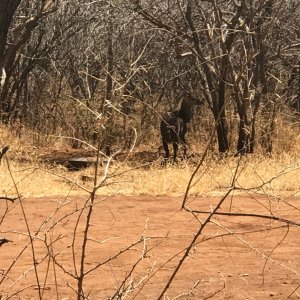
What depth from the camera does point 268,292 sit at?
525cm

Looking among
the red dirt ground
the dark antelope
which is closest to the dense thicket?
the dark antelope

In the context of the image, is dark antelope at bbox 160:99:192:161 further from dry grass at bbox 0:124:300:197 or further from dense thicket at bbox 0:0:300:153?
dry grass at bbox 0:124:300:197

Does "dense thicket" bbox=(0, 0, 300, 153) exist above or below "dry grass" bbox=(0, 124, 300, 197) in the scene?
above

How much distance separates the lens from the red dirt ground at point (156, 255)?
5.00m

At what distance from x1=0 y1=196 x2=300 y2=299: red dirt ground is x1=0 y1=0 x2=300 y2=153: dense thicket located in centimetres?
470

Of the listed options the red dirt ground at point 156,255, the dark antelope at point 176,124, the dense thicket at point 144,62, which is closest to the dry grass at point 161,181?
the red dirt ground at point 156,255

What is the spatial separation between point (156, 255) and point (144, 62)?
40.6ft

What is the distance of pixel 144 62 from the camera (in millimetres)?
18531

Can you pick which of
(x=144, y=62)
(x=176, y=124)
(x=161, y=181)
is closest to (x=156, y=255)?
(x=161, y=181)

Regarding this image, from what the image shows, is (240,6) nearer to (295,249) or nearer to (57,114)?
(57,114)

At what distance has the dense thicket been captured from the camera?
47.3ft

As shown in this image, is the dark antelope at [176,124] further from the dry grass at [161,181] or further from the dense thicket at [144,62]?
the dry grass at [161,181]

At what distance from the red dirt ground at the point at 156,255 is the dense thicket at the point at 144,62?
4701 mm

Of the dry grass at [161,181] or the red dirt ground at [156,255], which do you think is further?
the dry grass at [161,181]
